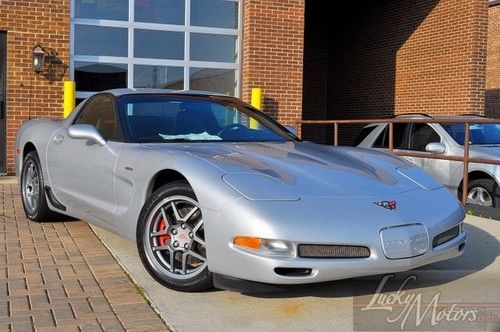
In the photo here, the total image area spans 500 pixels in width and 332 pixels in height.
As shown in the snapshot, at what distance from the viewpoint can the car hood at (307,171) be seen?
12.0 feet

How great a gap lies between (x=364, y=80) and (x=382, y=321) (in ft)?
44.1

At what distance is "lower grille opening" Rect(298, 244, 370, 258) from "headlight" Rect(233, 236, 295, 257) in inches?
2.6

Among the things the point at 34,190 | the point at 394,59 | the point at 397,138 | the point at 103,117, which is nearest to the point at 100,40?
the point at 34,190

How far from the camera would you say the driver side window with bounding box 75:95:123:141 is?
4906 millimetres

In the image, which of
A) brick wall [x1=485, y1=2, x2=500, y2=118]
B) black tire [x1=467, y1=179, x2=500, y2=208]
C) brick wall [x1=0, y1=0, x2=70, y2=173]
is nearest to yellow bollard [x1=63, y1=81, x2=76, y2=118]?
brick wall [x1=0, y1=0, x2=70, y2=173]

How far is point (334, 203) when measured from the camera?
3.57m

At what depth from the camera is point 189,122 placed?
5.05m

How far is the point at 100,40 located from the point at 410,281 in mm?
8218

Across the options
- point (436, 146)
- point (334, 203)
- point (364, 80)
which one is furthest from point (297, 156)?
point (364, 80)

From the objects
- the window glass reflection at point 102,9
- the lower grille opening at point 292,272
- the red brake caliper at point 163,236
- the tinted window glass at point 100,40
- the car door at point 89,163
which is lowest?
the lower grille opening at point 292,272

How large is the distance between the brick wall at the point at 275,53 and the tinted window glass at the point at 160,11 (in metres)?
1.23

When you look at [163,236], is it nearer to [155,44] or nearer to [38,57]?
[38,57]

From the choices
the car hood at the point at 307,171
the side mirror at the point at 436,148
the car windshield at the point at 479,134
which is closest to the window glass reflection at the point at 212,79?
the car windshield at the point at 479,134

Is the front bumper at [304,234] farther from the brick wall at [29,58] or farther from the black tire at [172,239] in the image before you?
the brick wall at [29,58]
